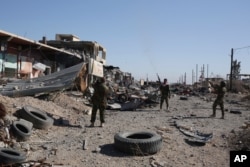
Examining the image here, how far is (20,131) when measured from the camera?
28.8ft

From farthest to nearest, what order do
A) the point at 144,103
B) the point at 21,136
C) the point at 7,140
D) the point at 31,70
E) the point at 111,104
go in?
the point at 31,70 < the point at 144,103 < the point at 111,104 < the point at 21,136 < the point at 7,140

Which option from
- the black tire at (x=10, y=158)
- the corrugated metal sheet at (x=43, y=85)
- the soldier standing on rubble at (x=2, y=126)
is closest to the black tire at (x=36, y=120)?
the soldier standing on rubble at (x=2, y=126)

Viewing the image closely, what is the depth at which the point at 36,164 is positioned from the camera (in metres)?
6.88

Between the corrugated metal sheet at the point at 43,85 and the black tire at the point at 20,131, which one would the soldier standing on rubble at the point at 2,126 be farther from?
the corrugated metal sheet at the point at 43,85

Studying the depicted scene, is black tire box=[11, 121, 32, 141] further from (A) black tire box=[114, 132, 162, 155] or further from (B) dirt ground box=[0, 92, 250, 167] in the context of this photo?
(A) black tire box=[114, 132, 162, 155]

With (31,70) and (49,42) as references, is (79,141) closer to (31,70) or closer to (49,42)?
(31,70)

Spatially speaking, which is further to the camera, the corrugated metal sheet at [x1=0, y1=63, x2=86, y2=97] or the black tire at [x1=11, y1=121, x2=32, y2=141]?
the corrugated metal sheet at [x1=0, y1=63, x2=86, y2=97]

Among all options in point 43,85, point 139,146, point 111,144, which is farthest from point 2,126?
point 43,85

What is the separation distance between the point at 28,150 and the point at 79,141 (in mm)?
1601

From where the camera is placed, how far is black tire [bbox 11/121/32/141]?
8.72m

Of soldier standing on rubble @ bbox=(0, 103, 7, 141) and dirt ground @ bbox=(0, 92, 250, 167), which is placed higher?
soldier standing on rubble @ bbox=(0, 103, 7, 141)

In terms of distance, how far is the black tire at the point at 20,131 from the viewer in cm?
872

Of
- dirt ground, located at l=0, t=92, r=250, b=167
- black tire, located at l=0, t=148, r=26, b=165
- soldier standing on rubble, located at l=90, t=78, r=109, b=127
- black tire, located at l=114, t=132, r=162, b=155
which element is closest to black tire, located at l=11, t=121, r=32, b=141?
dirt ground, located at l=0, t=92, r=250, b=167

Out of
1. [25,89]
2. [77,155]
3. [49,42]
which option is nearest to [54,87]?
[25,89]
